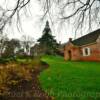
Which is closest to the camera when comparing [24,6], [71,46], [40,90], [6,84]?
[24,6]

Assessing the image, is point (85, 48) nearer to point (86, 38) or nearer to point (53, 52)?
point (86, 38)

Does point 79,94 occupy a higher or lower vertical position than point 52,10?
lower

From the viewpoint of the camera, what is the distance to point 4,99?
8.88m

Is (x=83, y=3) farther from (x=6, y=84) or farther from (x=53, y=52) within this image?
(x=53, y=52)

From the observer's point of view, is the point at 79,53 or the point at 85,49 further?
the point at 79,53

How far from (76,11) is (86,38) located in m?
32.5

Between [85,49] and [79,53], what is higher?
[85,49]

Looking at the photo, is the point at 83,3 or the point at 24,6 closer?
Result: the point at 24,6

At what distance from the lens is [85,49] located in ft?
130

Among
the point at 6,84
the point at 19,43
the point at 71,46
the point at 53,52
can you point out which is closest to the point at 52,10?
the point at 6,84

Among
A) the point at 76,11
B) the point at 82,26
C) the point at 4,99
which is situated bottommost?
the point at 4,99

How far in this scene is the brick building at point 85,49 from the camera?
36.3 metres

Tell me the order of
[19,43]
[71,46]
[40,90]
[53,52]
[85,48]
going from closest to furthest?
1. [40,90]
2. [85,48]
3. [71,46]
4. [53,52]
5. [19,43]

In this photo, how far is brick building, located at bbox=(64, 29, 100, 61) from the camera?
3631 centimetres
